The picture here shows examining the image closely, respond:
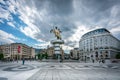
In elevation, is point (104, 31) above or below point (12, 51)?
above

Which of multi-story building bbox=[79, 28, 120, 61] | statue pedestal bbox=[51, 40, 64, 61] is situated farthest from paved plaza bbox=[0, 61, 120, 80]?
multi-story building bbox=[79, 28, 120, 61]

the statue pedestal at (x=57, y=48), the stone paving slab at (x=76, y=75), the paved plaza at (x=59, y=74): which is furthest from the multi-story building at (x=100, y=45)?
the stone paving slab at (x=76, y=75)

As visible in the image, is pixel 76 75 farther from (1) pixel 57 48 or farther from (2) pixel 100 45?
(2) pixel 100 45

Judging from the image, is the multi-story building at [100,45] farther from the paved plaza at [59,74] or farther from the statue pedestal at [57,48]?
the paved plaza at [59,74]

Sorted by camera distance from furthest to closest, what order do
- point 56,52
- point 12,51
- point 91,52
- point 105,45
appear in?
point 12,51, point 91,52, point 105,45, point 56,52

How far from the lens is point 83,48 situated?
146250 mm

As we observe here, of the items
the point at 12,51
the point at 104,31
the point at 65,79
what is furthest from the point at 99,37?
the point at 65,79

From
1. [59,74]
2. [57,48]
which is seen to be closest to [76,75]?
[59,74]

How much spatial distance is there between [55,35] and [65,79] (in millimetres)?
56162

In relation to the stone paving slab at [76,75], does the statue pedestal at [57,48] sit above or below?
above

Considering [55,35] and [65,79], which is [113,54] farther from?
[65,79]

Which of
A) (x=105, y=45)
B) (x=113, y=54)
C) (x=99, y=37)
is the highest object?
(x=99, y=37)

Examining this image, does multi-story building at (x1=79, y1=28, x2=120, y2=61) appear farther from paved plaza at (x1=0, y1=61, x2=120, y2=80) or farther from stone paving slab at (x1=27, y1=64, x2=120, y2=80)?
stone paving slab at (x1=27, y1=64, x2=120, y2=80)

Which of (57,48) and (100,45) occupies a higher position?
(100,45)
